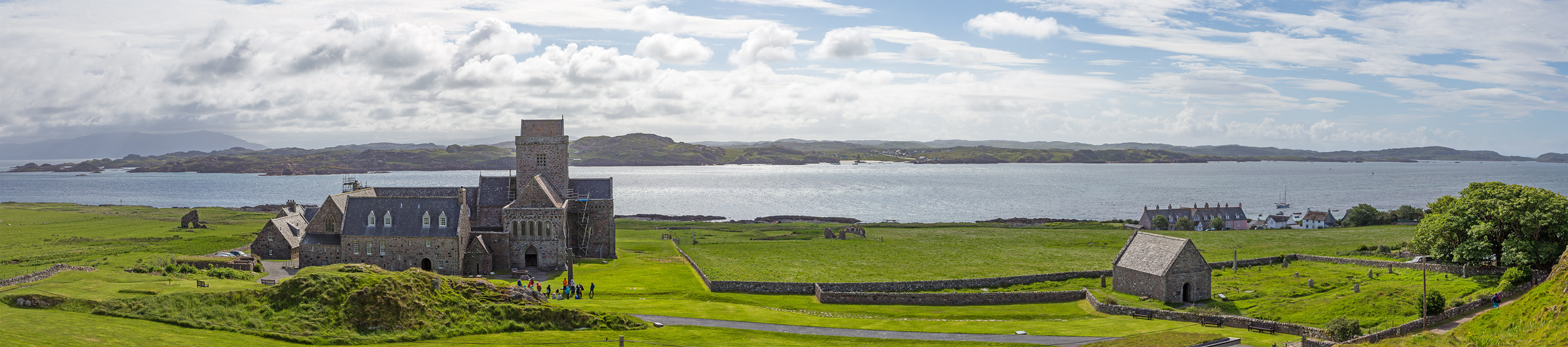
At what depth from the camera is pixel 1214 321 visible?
42750 mm

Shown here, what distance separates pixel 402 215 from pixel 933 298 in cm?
3654

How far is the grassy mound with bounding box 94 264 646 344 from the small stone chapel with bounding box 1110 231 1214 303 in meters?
31.9

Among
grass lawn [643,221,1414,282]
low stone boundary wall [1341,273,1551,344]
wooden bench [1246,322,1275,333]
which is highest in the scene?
low stone boundary wall [1341,273,1551,344]

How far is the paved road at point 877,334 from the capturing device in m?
38.3

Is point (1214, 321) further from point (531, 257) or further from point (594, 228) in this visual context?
point (594, 228)

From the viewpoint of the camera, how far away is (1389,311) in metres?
44.2

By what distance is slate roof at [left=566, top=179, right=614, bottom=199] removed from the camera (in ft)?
235

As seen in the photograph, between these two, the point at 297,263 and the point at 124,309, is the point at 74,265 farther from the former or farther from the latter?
the point at 124,309

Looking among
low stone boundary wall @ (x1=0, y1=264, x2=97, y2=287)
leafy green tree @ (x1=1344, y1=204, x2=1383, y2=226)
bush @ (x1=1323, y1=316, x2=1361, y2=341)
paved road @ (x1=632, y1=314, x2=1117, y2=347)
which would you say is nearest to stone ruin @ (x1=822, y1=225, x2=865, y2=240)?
paved road @ (x1=632, y1=314, x2=1117, y2=347)

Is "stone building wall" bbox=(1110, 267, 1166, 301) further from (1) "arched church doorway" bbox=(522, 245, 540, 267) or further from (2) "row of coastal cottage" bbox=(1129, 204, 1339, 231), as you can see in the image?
(2) "row of coastal cottage" bbox=(1129, 204, 1339, 231)

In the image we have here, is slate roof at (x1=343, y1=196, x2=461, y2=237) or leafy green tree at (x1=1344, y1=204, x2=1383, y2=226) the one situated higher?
slate roof at (x1=343, y1=196, x2=461, y2=237)

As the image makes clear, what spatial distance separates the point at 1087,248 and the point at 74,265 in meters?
81.3

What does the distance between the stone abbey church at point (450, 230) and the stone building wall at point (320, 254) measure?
48mm

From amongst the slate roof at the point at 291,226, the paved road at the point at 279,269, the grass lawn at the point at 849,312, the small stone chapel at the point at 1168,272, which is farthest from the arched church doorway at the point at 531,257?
the small stone chapel at the point at 1168,272
